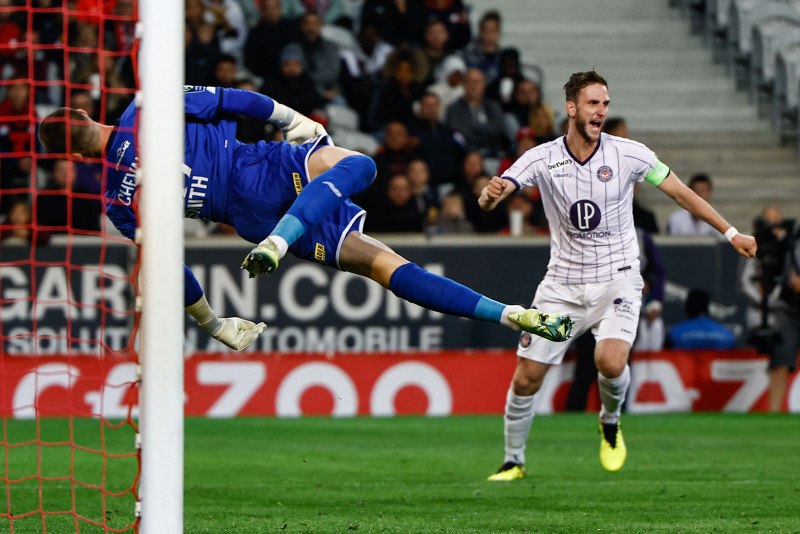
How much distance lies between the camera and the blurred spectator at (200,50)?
1363cm

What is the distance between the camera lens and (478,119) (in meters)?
13.9

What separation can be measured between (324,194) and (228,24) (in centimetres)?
1017

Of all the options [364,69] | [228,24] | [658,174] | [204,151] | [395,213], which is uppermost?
[228,24]

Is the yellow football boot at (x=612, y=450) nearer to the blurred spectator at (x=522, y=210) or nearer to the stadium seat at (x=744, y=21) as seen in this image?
the blurred spectator at (x=522, y=210)

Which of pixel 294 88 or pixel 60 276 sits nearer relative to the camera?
pixel 60 276

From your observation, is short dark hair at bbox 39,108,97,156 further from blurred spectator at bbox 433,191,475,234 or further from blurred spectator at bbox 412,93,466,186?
blurred spectator at bbox 412,93,466,186

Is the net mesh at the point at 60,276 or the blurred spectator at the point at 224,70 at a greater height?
the blurred spectator at the point at 224,70

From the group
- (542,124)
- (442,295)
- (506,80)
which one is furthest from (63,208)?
(442,295)

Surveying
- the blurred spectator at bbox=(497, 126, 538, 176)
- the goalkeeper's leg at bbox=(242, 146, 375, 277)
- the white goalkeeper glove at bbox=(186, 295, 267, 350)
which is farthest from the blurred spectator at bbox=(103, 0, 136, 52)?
the goalkeeper's leg at bbox=(242, 146, 375, 277)

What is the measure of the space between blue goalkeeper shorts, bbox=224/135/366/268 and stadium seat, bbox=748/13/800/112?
39.1 ft

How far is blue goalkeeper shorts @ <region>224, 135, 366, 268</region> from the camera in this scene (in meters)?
5.56

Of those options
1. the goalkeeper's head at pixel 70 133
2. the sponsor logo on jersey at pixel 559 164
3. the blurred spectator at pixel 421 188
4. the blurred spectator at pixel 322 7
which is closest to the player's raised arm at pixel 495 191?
the sponsor logo on jersey at pixel 559 164

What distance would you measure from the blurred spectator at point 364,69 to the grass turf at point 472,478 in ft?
14.9

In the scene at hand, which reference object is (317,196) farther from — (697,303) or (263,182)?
(697,303)
